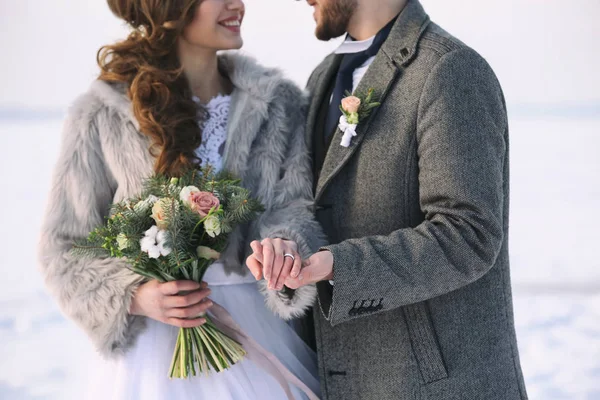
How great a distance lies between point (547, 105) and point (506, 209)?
17.2 ft

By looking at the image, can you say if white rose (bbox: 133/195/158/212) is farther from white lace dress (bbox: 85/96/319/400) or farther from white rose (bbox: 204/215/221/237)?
white lace dress (bbox: 85/96/319/400)

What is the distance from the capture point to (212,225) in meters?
1.84

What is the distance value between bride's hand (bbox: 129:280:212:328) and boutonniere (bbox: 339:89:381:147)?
0.57m

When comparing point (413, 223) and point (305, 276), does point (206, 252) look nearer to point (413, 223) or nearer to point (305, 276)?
point (305, 276)

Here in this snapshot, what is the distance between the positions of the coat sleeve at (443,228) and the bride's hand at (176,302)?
38cm

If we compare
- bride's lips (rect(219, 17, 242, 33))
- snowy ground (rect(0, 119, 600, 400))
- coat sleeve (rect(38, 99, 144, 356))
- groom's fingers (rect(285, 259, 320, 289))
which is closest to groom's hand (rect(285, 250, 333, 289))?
groom's fingers (rect(285, 259, 320, 289))

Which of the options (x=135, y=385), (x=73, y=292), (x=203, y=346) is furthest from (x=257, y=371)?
(x=73, y=292)

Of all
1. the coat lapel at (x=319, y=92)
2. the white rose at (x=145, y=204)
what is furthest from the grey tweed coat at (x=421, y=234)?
the white rose at (x=145, y=204)

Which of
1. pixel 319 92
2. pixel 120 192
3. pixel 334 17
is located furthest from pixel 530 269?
pixel 120 192

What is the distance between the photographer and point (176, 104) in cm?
222

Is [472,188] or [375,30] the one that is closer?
[472,188]

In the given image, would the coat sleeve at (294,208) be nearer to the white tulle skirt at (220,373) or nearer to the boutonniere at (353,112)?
the white tulle skirt at (220,373)

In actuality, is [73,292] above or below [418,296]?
below

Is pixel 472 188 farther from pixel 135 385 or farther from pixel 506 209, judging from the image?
pixel 135 385
